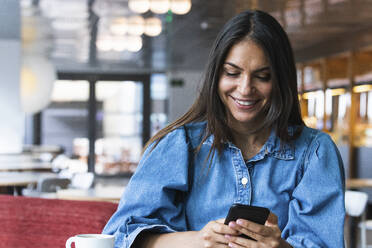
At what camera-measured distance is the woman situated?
1.50 meters

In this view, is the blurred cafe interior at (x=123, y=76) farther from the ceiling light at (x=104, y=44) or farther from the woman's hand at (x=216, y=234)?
the woman's hand at (x=216, y=234)

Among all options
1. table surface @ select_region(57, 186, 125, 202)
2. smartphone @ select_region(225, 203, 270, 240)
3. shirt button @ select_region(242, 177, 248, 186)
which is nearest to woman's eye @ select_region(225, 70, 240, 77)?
A: shirt button @ select_region(242, 177, 248, 186)

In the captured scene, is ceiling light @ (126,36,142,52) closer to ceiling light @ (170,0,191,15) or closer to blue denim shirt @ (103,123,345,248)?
ceiling light @ (170,0,191,15)

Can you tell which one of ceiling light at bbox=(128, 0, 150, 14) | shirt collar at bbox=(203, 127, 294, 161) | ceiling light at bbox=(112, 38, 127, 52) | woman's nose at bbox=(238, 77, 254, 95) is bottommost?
shirt collar at bbox=(203, 127, 294, 161)

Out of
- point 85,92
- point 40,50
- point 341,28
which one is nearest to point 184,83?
point 85,92

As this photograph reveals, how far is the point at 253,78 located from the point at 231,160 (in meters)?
0.23

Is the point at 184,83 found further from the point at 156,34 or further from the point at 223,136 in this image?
the point at 223,136

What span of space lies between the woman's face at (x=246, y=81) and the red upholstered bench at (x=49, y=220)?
0.77 meters

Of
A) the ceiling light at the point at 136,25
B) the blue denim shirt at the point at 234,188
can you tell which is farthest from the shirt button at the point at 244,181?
the ceiling light at the point at 136,25

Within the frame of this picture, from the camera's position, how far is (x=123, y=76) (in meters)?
16.5

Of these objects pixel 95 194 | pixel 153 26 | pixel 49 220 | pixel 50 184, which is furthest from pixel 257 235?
pixel 153 26

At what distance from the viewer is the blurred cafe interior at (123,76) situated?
26.5ft

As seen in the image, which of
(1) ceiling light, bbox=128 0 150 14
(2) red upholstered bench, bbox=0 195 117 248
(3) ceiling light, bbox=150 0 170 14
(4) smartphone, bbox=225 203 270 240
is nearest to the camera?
(4) smartphone, bbox=225 203 270 240

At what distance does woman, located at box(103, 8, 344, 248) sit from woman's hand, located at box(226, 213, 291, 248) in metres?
0.05
